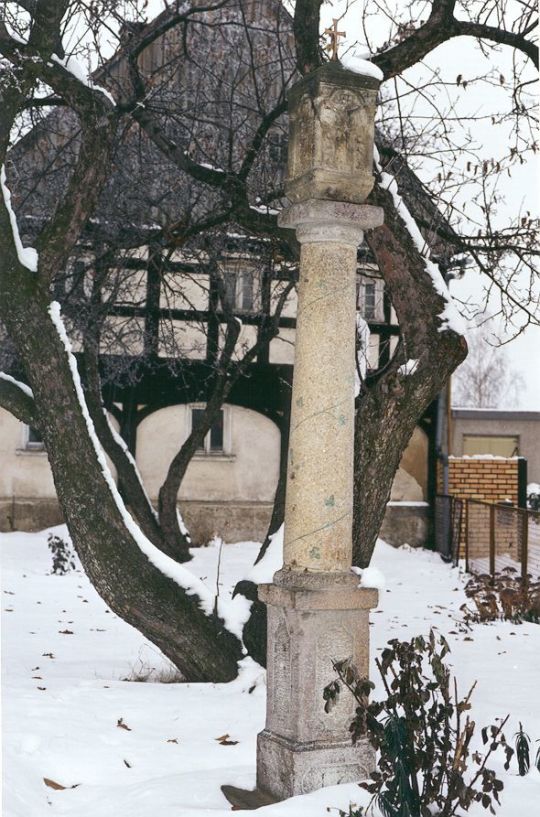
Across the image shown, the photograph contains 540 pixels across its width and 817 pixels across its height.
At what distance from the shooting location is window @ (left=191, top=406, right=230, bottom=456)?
1758cm

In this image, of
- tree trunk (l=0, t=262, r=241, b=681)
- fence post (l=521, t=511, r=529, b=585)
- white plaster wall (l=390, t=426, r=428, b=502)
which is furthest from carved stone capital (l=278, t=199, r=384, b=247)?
white plaster wall (l=390, t=426, r=428, b=502)

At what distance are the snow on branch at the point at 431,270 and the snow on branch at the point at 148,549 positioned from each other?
2.39 m

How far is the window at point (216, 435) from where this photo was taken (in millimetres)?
17578

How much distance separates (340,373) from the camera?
191 inches

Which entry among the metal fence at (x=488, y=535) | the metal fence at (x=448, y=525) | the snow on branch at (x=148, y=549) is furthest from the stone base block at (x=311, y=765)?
the metal fence at (x=448, y=525)

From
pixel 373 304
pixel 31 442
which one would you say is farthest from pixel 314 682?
pixel 373 304

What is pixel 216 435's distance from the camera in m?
17.8

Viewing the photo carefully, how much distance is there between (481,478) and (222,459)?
4662 mm

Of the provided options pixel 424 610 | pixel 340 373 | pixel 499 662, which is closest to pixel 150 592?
pixel 340 373

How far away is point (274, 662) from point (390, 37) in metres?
4.87

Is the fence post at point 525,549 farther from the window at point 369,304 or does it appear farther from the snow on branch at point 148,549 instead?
the window at point 369,304

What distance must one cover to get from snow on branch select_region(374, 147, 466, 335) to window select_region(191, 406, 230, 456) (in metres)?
11.0

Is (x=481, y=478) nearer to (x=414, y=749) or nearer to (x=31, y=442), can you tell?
(x=31, y=442)

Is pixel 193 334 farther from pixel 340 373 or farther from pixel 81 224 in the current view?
pixel 340 373
